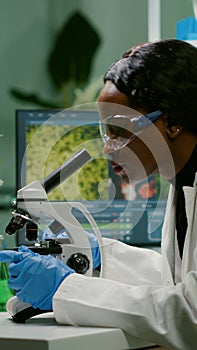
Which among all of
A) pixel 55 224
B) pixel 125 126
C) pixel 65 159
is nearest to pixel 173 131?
pixel 125 126

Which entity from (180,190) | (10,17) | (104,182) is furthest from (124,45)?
(180,190)

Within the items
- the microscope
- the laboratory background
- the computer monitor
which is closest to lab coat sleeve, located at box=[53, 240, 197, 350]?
the microscope

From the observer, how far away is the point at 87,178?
280 cm

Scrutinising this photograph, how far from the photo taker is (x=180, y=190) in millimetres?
1740

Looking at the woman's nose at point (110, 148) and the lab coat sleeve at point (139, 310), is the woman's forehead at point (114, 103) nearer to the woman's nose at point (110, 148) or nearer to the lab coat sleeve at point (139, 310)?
the woman's nose at point (110, 148)

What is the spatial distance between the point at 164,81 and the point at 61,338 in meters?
0.65

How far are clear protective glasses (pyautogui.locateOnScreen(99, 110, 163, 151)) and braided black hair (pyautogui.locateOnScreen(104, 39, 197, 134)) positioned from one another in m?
0.02

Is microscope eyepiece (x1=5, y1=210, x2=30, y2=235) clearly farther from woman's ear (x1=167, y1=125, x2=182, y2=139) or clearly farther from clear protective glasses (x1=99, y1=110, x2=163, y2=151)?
woman's ear (x1=167, y1=125, x2=182, y2=139)

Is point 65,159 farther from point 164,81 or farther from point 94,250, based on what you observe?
point 164,81

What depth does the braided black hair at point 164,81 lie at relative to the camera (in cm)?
160

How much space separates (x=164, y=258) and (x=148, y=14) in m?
2.02

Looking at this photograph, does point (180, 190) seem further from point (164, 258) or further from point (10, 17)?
point (10, 17)

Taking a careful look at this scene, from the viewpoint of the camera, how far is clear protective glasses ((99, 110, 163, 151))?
1612 mm

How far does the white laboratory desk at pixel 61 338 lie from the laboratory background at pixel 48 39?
178 cm
